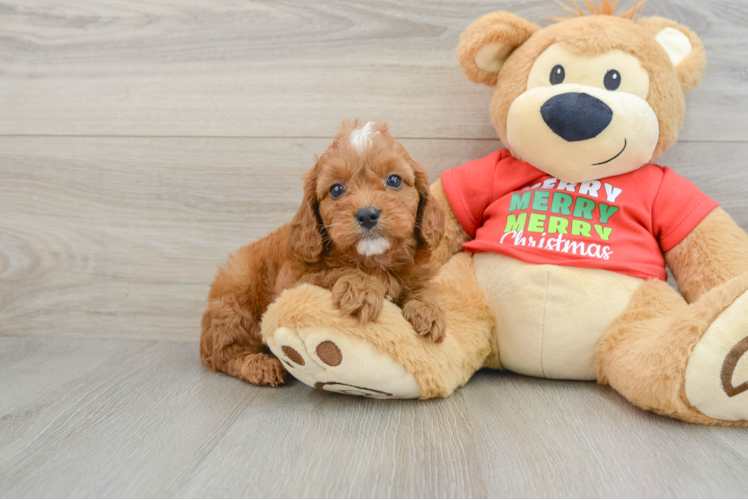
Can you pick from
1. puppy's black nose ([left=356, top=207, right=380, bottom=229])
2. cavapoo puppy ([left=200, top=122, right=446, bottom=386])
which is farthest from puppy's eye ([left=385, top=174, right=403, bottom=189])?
puppy's black nose ([left=356, top=207, right=380, bottom=229])

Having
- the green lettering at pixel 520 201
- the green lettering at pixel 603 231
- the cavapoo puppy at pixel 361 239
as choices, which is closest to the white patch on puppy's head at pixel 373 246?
the cavapoo puppy at pixel 361 239

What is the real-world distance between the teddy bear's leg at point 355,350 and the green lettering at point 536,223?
0.34 metres

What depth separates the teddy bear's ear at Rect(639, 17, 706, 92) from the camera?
131 centimetres

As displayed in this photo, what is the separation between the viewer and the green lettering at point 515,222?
4.34 feet

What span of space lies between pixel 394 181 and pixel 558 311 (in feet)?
1.64

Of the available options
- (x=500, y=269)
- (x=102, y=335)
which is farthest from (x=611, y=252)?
(x=102, y=335)

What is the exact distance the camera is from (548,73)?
1.27 meters

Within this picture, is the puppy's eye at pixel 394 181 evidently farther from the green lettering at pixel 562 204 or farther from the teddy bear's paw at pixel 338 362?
the green lettering at pixel 562 204

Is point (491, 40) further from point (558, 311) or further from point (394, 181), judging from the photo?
point (558, 311)

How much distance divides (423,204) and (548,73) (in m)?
0.46

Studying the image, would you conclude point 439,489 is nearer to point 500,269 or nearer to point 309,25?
point 500,269

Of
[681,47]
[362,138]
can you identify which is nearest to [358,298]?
[362,138]

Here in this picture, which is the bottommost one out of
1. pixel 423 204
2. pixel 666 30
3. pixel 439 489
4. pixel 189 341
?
pixel 189 341

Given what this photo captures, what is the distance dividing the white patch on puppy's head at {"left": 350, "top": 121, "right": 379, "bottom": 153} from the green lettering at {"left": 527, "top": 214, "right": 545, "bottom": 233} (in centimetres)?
47
